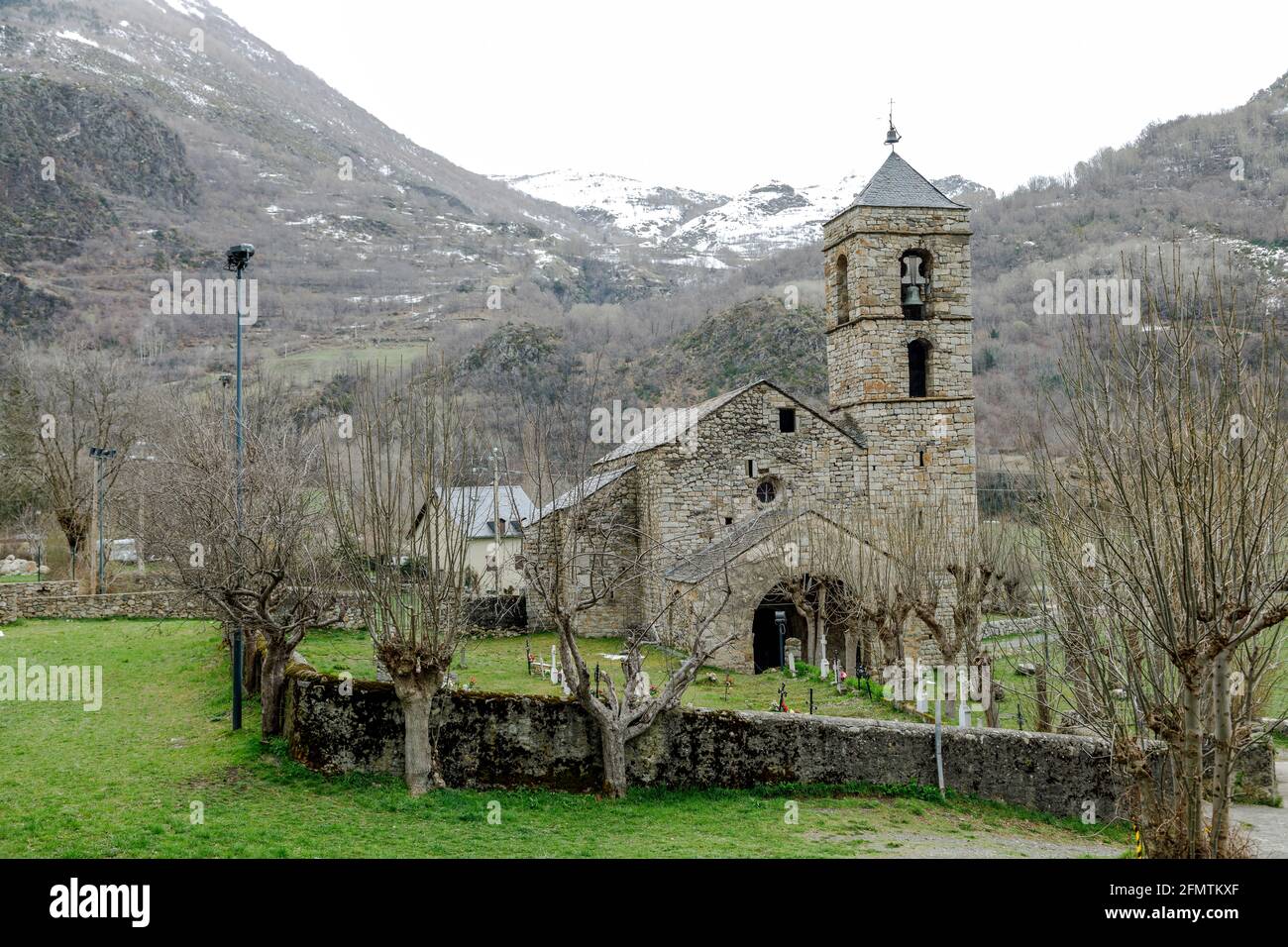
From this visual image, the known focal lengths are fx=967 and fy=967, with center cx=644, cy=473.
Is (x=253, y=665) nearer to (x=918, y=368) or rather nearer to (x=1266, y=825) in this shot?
(x=1266, y=825)

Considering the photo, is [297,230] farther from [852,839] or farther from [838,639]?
[852,839]

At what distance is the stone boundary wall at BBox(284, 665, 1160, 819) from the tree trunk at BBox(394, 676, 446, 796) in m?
0.42

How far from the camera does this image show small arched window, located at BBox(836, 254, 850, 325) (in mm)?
29938

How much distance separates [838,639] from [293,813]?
19619mm

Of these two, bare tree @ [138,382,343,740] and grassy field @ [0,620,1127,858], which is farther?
bare tree @ [138,382,343,740]

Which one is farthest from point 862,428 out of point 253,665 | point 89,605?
point 89,605

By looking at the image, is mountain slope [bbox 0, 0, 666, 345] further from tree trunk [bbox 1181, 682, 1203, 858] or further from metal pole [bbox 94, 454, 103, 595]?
tree trunk [bbox 1181, 682, 1203, 858]

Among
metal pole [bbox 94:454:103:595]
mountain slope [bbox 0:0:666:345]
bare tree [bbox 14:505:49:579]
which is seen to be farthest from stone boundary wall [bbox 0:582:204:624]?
mountain slope [bbox 0:0:666:345]

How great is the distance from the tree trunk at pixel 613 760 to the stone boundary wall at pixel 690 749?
0.32 metres

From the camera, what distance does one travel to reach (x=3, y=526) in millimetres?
45500

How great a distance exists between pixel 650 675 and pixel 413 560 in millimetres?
11609

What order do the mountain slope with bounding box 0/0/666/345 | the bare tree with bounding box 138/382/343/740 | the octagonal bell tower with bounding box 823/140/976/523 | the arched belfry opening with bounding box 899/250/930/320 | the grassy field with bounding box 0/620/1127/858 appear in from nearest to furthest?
1. the grassy field with bounding box 0/620/1127/858
2. the bare tree with bounding box 138/382/343/740
3. the octagonal bell tower with bounding box 823/140/976/523
4. the arched belfry opening with bounding box 899/250/930/320
5. the mountain slope with bounding box 0/0/666/345

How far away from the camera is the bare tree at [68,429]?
35.1 metres
